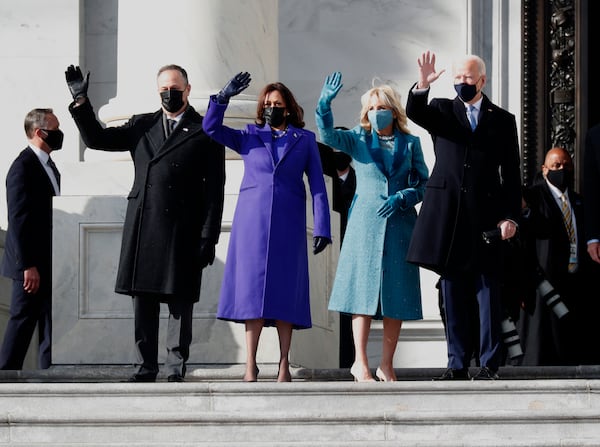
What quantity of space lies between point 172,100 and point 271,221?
982 mm

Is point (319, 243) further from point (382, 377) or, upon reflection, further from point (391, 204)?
point (382, 377)

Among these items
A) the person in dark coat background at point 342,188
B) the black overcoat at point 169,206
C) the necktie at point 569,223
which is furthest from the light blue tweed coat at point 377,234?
the necktie at point 569,223

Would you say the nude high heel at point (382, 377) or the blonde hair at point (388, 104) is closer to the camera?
the nude high heel at point (382, 377)

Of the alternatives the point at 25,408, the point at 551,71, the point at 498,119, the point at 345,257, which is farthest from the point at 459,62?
the point at 551,71

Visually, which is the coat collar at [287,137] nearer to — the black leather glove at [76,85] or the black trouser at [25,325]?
the black leather glove at [76,85]

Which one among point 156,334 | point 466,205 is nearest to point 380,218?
point 466,205

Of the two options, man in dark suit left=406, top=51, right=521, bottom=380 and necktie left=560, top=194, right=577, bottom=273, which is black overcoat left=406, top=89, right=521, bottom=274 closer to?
man in dark suit left=406, top=51, right=521, bottom=380

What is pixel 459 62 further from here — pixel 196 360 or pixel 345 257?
pixel 196 360

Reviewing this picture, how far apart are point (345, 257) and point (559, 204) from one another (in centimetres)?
222

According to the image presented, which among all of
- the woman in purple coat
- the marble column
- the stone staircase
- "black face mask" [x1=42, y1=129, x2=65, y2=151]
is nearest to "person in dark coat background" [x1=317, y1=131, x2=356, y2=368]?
the marble column

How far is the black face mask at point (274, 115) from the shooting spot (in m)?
11.6

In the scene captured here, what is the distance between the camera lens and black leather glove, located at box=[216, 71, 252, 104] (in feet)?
37.3

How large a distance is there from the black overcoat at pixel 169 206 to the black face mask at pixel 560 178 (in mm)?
2629

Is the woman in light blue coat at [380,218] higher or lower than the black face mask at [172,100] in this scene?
lower
